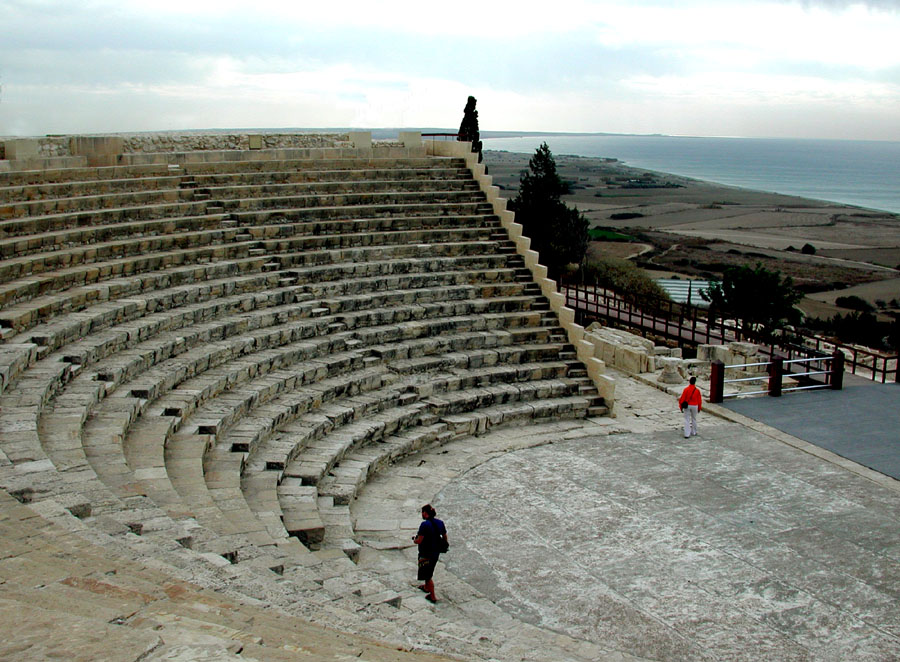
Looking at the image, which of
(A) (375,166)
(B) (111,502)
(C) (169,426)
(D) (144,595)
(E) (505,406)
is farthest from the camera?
(A) (375,166)

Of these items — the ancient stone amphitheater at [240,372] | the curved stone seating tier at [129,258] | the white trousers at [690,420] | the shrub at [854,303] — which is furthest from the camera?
the shrub at [854,303]

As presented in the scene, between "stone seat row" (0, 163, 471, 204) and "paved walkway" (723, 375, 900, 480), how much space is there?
311 inches

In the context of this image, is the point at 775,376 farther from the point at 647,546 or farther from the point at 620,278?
the point at 620,278

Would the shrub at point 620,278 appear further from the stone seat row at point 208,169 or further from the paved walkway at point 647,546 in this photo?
the paved walkway at point 647,546

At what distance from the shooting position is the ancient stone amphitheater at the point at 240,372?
16.5 feet

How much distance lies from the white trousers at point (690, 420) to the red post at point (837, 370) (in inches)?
160

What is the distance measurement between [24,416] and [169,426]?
5.30 feet

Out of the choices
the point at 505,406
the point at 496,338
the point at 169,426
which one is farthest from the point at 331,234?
the point at 169,426

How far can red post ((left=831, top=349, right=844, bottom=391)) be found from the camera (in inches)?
595

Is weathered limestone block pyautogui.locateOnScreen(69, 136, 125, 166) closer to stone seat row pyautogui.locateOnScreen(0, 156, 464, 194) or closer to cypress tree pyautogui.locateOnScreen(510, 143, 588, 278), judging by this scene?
stone seat row pyautogui.locateOnScreen(0, 156, 464, 194)

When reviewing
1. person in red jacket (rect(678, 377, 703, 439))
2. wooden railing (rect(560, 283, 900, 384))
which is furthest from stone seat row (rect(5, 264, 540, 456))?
wooden railing (rect(560, 283, 900, 384))

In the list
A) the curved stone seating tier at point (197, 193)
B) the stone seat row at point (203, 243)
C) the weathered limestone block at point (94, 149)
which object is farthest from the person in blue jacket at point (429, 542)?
the weathered limestone block at point (94, 149)

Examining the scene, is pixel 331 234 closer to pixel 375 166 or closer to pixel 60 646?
pixel 375 166

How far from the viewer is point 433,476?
35.8ft
